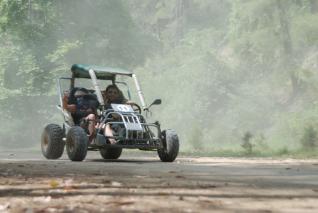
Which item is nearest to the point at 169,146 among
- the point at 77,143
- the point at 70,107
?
the point at 77,143

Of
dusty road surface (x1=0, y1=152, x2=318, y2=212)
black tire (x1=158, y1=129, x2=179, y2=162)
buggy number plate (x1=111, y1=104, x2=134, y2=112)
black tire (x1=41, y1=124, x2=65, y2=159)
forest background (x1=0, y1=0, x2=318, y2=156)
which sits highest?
forest background (x1=0, y1=0, x2=318, y2=156)

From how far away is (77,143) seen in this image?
12375 mm

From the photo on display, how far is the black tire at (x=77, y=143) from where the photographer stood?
487 inches

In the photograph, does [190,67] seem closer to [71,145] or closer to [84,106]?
[84,106]

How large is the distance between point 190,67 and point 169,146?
44390mm

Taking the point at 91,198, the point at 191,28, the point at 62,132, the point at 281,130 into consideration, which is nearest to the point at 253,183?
the point at 91,198

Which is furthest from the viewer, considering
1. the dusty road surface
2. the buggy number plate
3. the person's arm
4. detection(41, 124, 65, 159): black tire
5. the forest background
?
the forest background

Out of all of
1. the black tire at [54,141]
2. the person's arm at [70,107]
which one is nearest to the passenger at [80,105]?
the person's arm at [70,107]

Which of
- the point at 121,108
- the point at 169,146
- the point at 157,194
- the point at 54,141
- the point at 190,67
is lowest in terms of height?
the point at 157,194

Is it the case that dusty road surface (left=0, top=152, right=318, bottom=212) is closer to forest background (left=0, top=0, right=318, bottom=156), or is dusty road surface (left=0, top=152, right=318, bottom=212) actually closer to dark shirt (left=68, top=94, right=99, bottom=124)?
dark shirt (left=68, top=94, right=99, bottom=124)

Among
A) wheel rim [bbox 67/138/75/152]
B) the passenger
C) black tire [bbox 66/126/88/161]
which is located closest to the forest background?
the passenger

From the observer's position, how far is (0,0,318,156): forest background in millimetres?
43875

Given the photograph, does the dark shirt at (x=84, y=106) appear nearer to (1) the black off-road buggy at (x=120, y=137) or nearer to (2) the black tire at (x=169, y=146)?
(1) the black off-road buggy at (x=120, y=137)

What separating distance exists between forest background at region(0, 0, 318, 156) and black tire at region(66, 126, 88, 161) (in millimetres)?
25707
